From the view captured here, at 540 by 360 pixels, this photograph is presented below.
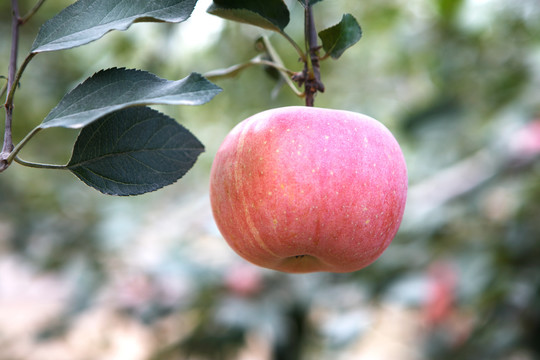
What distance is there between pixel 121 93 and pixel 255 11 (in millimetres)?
186

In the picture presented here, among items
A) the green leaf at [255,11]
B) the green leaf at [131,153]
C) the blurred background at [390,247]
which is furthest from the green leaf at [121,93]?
the blurred background at [390,247]

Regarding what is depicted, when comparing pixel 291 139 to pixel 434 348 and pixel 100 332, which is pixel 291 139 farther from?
pixel 100 332

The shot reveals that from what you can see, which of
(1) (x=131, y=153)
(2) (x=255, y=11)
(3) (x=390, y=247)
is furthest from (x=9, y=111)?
(3) (x=390, y=247)

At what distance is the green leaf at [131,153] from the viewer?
440 mm

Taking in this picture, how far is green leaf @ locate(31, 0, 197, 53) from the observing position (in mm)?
434

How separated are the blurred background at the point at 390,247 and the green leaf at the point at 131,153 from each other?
36.8 inches

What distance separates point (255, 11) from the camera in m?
0.53

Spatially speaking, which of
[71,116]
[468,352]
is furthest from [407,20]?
[71,116]

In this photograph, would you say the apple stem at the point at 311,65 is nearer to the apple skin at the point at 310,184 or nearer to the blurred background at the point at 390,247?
the apple skin at the point at 310,184

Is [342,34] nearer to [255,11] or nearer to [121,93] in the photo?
[255,11]

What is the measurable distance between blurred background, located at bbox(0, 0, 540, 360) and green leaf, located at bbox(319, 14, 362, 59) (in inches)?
34.1

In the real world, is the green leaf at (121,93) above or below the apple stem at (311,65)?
below

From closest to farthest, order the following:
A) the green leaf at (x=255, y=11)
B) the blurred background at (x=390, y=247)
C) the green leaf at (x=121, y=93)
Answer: the green leaf at (x=121, y=93)
the green leaf at (x=255, y=11)
the blurred background at (x=390, y=247)

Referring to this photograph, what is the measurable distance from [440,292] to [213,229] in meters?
0.89
